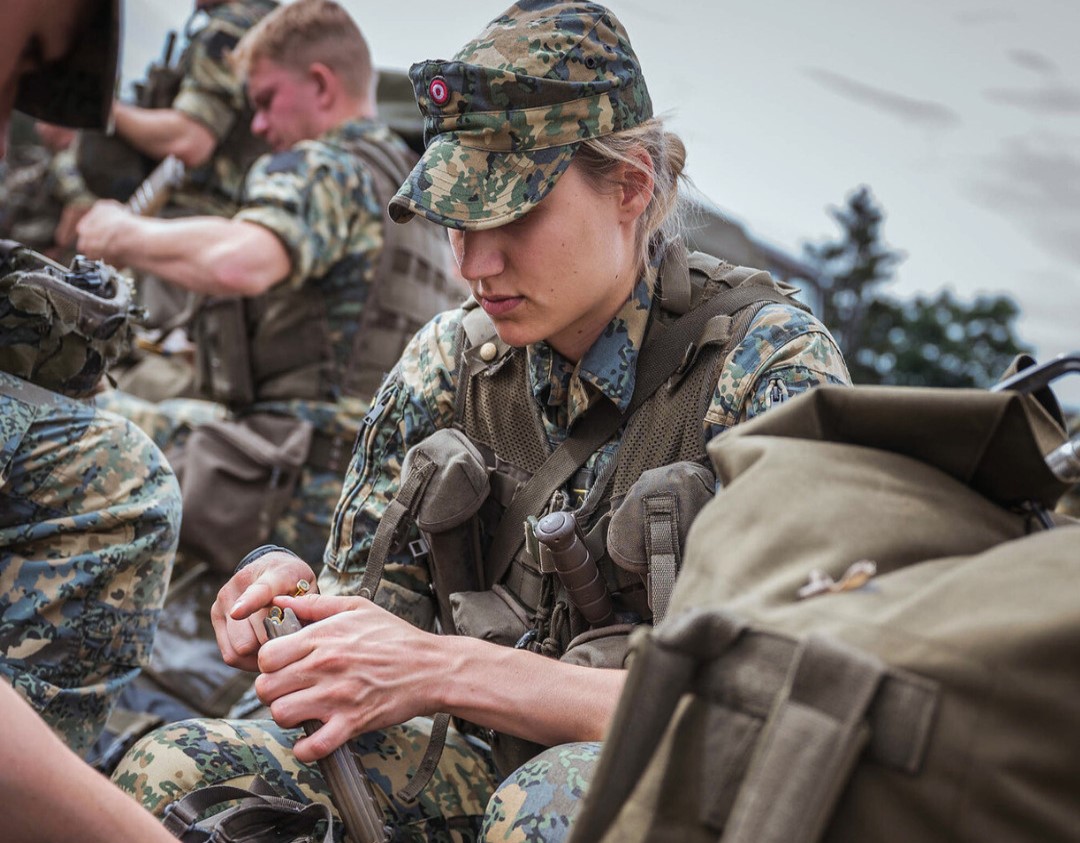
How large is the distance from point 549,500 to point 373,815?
2.02 ft

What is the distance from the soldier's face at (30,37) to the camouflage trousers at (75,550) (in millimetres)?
572

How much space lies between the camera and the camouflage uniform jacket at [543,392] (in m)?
2.00

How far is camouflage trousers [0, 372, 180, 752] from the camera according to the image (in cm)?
221

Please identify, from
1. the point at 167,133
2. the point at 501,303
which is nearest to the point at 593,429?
the point at 501,303

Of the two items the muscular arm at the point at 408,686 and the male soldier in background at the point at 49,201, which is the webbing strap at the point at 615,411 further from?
the male soldier in background at the point at 49,201

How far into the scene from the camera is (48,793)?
1.23 m

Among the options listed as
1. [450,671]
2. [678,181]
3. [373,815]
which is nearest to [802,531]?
[450,671]

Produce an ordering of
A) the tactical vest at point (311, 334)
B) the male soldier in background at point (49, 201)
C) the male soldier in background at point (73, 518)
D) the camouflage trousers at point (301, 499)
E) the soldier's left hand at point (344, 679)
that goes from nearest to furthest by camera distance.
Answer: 1. the soldier's left hand at point (344, 679)
2. the male soldier in background at point (73, 518)
3. the camouflage trousers at point (301, 499)
4. the tactical vest at point (311, 334)
5. the male soldier in background at point (49, 201)

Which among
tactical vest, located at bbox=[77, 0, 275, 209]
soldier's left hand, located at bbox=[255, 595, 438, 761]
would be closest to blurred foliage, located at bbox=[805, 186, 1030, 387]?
tactical vest, located at bbox=[77, 0, 275, 209]

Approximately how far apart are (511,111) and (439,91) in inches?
5.1

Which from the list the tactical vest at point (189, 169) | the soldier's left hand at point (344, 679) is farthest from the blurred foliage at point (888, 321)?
the soldier's left hand at point (344, 679)

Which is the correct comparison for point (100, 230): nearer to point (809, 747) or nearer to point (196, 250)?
point (196, 250)

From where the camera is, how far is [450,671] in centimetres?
189

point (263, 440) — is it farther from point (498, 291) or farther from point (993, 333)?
point (993, 333)
